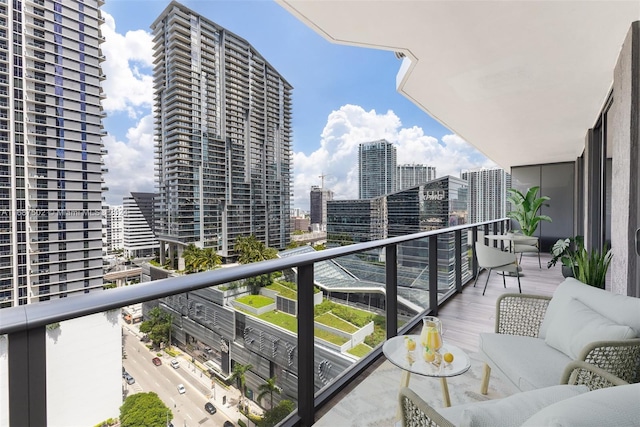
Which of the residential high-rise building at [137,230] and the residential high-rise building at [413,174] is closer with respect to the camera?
the residential high-rise building at [137,230]

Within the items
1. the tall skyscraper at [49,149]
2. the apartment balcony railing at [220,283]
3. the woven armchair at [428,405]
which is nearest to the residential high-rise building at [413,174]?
the tall skyscraper at [49,149]

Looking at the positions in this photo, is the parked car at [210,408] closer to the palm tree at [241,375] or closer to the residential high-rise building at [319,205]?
the palm tree at [241,375]

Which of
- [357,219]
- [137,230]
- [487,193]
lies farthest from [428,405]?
[137,230]

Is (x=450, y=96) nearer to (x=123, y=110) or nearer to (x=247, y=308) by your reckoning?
(x=247, y=308)

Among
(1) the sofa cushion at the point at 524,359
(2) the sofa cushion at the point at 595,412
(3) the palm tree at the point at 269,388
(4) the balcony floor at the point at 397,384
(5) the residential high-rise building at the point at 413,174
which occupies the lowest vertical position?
(4) the balcony floor at the point at 397,384

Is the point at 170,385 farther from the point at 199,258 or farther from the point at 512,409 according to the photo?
the point at 199,258

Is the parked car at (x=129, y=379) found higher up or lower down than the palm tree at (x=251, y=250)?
higher up

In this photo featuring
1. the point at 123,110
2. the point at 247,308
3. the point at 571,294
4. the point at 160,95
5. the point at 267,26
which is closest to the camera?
the point at 247,308

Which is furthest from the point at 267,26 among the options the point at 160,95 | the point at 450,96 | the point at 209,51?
the point at 450,96
